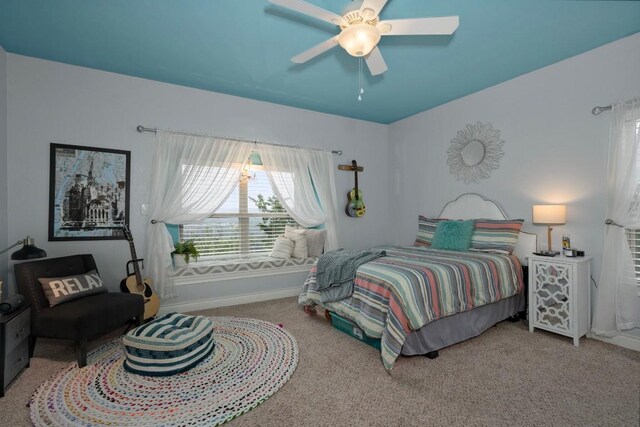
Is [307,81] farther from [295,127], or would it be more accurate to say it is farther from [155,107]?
[155,107]

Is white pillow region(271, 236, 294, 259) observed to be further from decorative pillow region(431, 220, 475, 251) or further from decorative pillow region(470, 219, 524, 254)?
decorative pillow region(470, 219, 524, 254)

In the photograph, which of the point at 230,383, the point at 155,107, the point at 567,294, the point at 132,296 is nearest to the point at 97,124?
the point at 155,107

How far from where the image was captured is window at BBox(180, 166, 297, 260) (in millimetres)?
4004

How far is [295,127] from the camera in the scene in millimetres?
4414

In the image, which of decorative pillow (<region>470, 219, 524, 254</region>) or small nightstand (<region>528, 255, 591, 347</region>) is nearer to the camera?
Answer: small nightstand (<region>528, 255, 591, 347</region>)

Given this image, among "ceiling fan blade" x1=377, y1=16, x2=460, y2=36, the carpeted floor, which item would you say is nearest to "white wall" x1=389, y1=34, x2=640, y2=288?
the carpeted floor

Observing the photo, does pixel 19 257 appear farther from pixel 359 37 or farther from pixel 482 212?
pixel 482 212

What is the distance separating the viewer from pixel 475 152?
395cm

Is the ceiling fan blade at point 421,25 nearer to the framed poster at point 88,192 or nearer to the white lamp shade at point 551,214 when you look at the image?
the white lamp shade at point 551,214

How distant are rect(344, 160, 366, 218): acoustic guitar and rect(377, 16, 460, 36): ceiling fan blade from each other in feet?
9.23

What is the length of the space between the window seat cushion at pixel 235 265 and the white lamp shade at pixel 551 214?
8.96 ft

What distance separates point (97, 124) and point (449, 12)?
3478mm

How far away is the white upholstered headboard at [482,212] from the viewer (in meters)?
3.39

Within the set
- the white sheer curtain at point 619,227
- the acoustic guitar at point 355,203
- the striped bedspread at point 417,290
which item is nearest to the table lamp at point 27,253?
the striped bedspread at point 417,290
